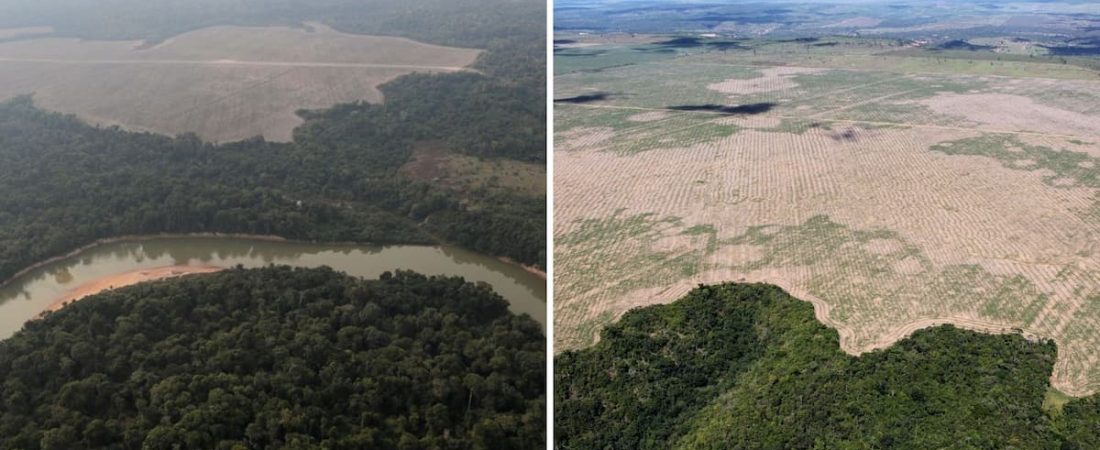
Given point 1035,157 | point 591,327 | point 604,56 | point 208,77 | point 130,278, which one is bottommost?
point 130,278

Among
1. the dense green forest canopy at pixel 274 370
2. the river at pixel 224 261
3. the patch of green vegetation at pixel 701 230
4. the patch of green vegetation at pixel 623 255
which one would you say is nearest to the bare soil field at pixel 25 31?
the river at pixel 224 261

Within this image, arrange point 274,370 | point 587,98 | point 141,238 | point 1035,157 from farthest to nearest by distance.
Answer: point 587,98 < point 1035,157 < point 141,238 < point 274,370

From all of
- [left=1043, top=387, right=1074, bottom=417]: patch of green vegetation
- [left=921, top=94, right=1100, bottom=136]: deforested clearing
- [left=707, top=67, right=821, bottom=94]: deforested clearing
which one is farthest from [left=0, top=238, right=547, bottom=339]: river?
[left=707, top=67, right=821, bottom=94]: deforested clearing

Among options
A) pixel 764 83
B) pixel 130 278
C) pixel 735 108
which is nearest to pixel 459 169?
pixel 130 278

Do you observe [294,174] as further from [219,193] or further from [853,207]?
[853,207]

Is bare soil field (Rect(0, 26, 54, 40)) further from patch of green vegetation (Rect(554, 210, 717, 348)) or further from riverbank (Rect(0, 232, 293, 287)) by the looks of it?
patch of green vegetation (Rect(554, 210, 717, 348))

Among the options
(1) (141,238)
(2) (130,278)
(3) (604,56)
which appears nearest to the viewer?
(2) (130,278)
